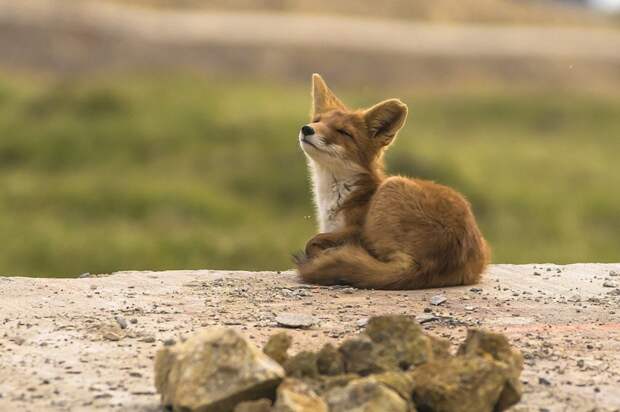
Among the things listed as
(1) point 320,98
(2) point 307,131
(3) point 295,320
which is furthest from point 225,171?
(3) point 295,320

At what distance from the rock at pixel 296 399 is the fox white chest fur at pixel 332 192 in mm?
3393

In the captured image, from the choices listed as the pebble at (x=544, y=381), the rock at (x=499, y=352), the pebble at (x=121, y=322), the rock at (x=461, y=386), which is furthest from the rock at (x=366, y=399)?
the pebble at (x=121, y=322)

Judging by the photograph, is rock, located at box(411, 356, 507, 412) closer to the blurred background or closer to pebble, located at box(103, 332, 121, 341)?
pebble, located at box(103, 332, 121, 341)

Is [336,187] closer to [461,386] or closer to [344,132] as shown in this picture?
[344,132]

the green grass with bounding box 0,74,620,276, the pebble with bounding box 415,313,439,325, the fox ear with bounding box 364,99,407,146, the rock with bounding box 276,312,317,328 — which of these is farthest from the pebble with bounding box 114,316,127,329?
the green grass with bounding box 0,74,620,276

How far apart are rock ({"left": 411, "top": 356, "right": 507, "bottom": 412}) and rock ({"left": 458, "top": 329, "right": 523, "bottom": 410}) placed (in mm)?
53

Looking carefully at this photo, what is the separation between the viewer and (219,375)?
496 centimetres

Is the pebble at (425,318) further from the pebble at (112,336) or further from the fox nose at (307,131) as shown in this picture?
the fox nose at (307,131)

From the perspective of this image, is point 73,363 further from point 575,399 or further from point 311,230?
point 311,230

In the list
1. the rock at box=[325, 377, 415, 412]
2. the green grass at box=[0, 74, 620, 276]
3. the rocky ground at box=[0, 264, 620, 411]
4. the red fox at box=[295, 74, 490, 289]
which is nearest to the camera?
the rock at box=[325, 377, 415, 412]

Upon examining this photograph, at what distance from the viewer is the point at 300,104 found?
995 inches

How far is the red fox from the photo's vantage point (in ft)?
24.9

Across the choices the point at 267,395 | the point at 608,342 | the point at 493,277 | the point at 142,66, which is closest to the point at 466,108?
the point at 142,66

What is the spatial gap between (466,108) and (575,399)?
21989 millimetres
